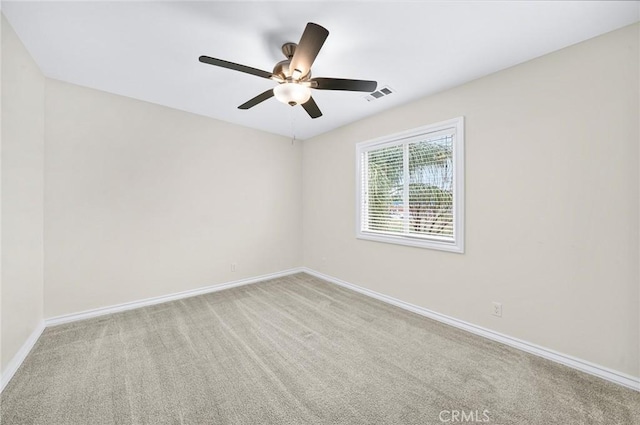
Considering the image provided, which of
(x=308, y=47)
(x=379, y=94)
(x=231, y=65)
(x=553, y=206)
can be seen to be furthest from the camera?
(x=379, y=94)

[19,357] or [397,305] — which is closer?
[19,357]

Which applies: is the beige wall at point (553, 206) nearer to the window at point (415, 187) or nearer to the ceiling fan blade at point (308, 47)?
the window at point (415, 187)

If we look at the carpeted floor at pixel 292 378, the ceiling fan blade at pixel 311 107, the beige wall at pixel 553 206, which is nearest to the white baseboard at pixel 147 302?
the carpeted floor at pixel 292 378

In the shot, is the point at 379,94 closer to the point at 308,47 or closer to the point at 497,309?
the point at 308,47

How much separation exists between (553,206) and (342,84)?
6.69 ft

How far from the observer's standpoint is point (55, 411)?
160cm

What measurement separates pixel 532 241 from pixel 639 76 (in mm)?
1346

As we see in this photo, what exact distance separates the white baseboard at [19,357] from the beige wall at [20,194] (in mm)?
37

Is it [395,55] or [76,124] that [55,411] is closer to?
[76,124]

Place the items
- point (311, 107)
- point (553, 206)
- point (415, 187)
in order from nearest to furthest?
point (553, 206) → point (311, 107) → point (415, 187)

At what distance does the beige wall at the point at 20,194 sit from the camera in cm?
193

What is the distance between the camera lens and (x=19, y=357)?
6.72ft

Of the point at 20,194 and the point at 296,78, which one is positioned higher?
the point at 296,78

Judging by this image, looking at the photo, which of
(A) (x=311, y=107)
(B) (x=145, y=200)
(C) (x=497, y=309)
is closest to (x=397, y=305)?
(C) (x=497, y=309)
